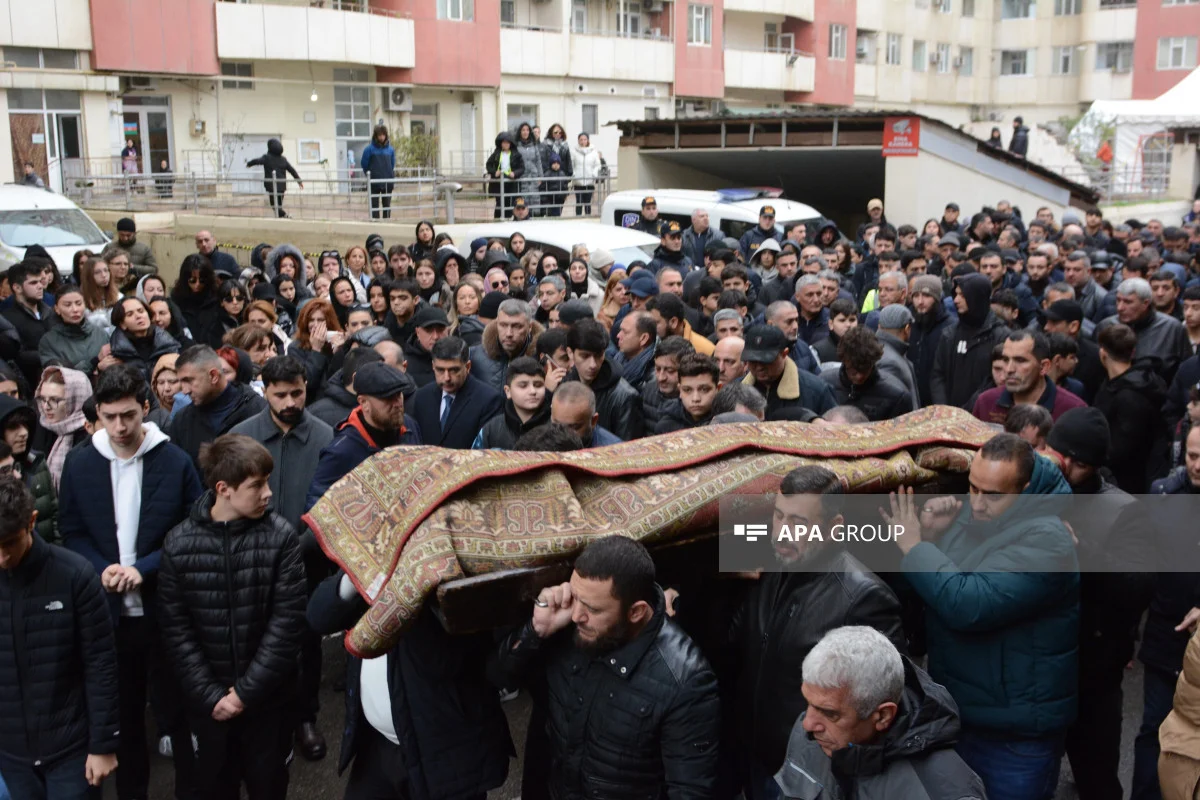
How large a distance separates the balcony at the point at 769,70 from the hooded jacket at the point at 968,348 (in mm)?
33696

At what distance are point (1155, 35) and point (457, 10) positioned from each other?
1241 inches

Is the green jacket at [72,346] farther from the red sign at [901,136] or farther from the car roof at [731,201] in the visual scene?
the red sign at [901,136]

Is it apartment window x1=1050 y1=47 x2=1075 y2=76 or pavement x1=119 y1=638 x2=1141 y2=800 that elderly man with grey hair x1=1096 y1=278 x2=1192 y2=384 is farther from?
apartment window x1=1050 y1=47 x2=1075 y2=76

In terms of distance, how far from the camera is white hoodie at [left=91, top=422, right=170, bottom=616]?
4.93 metres

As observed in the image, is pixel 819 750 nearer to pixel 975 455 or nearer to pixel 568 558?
pixel 568 558

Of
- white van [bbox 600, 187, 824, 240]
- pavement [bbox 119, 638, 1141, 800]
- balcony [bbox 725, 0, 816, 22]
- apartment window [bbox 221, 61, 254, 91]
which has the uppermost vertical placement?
balcony [bbox 725, 0, 816, 22]

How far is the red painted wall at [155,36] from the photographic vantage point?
85.6 feet

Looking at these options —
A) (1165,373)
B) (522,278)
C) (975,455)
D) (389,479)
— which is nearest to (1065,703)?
(975,455)

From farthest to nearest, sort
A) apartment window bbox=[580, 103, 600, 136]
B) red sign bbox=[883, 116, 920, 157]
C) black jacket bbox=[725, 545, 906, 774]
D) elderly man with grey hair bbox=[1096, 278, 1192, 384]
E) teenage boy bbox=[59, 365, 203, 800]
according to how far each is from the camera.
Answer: apartment window bbox=[580, 103, 600, 136] < red sign bbox=[883, 116, 920, 157] < elderly man with grey hair bbox=[1096, 278, 1192, 384] < teenage boy bbox=[59, 365, 203, 800] < black jacket bbox=[725, 545, 906, 774]

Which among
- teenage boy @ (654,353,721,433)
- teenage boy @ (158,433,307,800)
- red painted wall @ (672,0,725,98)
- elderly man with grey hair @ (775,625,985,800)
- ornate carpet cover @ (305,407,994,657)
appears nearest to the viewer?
elderly man with grey hair @ (775,625,985,800)

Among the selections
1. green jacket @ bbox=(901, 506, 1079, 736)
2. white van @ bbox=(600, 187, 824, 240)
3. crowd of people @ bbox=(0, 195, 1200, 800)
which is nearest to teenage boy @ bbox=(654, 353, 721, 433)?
crowd of people @ bbox=(0, 195, 1200, 800)

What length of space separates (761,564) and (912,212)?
16059 mm

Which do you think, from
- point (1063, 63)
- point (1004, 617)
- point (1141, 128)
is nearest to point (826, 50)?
point (1141, 128)

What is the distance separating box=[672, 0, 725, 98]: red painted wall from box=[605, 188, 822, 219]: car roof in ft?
72.8
